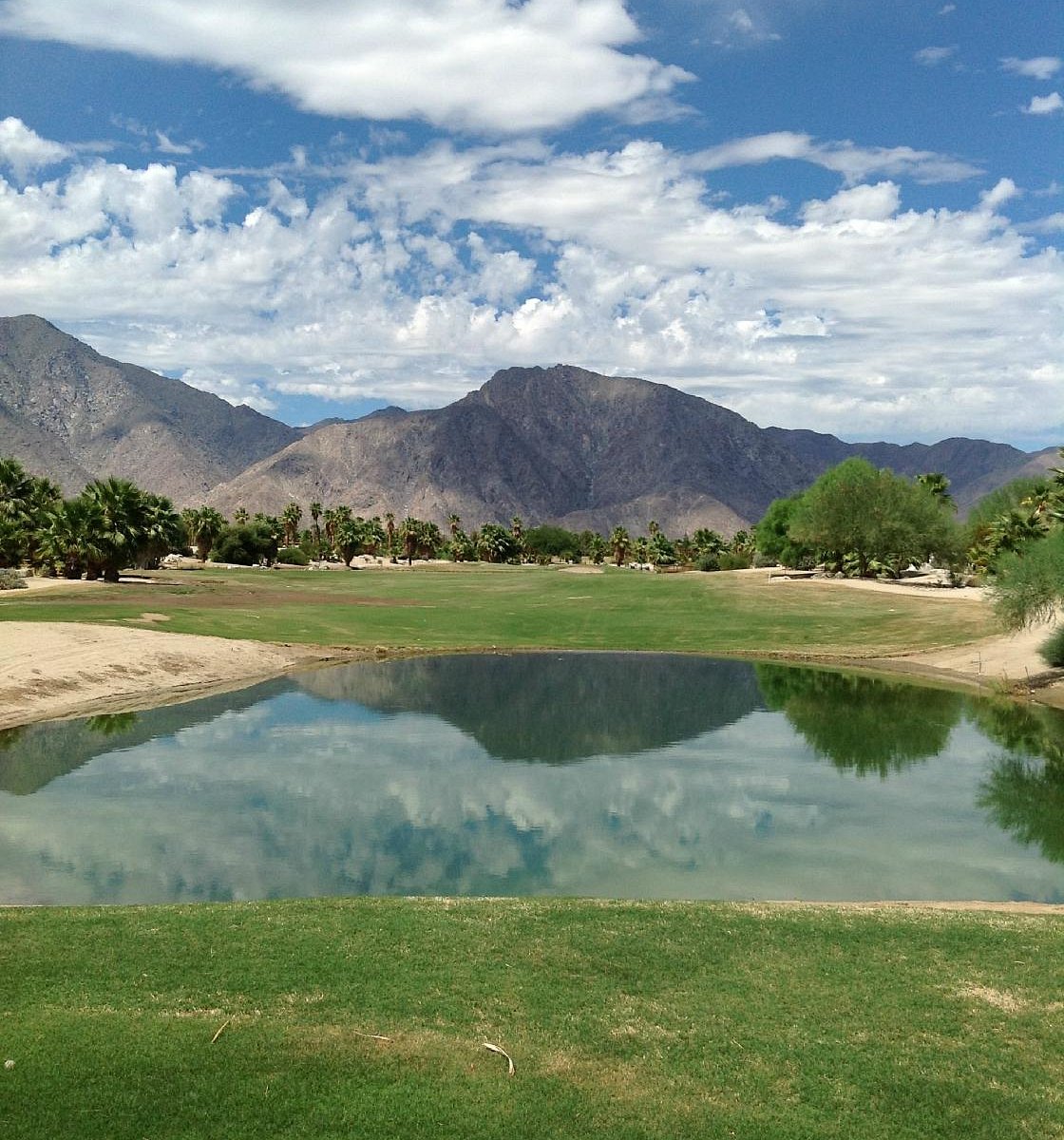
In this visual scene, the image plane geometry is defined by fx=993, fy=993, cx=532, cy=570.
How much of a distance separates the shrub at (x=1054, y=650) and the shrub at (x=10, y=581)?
274 feet

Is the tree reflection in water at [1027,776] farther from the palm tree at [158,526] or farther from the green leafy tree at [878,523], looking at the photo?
the palm tree at [158,526]

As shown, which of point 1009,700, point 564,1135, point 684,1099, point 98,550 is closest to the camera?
point 564,1135

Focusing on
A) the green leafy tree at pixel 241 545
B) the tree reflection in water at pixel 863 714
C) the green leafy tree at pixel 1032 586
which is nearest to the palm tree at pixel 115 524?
the tree reflection in water at pixel 863 714

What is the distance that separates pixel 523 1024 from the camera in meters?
13.0

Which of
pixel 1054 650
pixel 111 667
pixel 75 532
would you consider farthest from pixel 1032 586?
pixel 75 532

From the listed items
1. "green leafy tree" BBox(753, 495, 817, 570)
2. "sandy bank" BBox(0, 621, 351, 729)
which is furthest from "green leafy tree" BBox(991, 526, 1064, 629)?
"green leafy tree" BBox(753, 495, 817, 570)

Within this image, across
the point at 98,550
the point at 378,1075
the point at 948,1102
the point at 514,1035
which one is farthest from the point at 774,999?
the point at 98,550

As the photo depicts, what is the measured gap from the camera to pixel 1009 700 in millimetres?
54594

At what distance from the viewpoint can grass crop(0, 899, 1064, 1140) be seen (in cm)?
1076

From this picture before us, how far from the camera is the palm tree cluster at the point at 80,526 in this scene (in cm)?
10194

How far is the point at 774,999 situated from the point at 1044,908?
11.1 m

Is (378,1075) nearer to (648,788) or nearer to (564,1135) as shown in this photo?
(564,1135)

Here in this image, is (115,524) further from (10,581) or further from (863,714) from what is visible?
(863,714)

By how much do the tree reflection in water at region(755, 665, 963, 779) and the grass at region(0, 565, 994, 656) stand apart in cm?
1039
